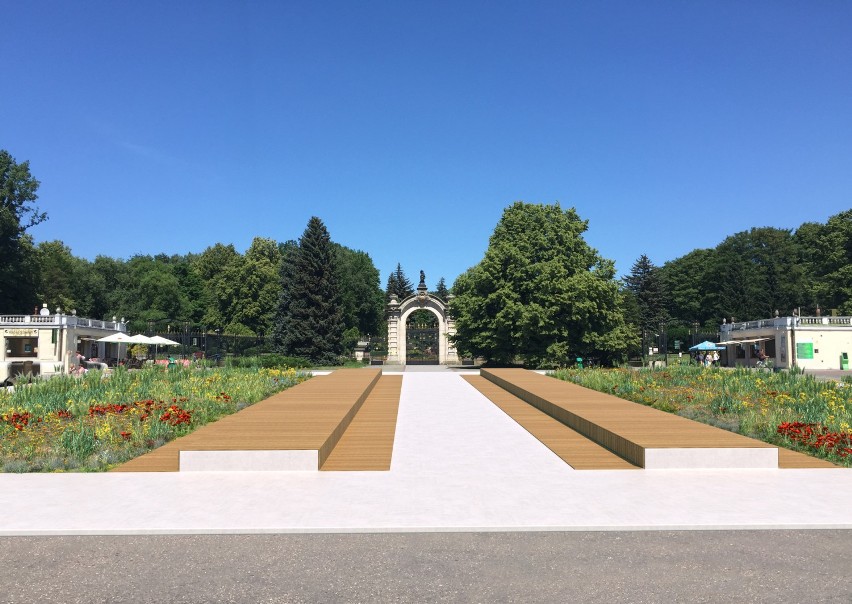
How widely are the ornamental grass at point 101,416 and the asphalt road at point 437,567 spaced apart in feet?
15.4

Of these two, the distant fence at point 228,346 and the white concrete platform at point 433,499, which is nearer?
the white concrete platform at point 433,499

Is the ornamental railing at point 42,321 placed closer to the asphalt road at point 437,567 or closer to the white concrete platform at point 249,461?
the white concrete platform at point 249,461

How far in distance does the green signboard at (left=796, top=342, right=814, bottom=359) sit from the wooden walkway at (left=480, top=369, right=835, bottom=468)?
3468 cm

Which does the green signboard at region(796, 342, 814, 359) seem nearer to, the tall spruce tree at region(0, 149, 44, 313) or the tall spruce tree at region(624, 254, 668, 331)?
the tall spruce tree at region(624, 254, 668, 331)

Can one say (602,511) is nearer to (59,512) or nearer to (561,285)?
(59,512)

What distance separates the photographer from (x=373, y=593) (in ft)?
18.3

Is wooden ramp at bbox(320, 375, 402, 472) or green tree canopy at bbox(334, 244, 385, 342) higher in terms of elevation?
green tree canopy at bbox(334, 244, 385, 342)

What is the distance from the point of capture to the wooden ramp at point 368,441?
1098 cm

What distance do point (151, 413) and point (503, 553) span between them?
11.2 metres

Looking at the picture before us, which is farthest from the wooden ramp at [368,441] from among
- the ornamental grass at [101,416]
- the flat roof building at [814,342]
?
the flat roof building at [814,342]

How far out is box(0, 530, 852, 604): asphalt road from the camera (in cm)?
556

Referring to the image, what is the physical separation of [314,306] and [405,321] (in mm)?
7920

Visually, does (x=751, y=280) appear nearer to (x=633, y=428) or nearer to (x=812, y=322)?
(x=812, y=322)

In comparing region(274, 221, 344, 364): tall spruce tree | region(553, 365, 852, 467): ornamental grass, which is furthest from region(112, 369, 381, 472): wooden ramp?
region(274, 221, 344, 364): tall spruce tree
